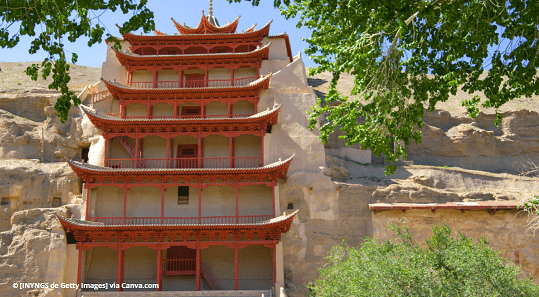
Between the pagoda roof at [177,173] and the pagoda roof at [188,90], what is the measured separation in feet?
15.7

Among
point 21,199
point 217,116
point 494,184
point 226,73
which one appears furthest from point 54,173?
point 494,184

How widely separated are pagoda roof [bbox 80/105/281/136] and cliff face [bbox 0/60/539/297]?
1.43m

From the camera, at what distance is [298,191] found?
2667cm

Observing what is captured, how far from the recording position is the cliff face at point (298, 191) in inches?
932

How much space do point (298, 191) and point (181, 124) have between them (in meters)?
6.87

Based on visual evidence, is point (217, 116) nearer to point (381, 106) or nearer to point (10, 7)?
point (381, 106)

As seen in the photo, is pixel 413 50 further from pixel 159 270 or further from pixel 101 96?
pixel 101 96

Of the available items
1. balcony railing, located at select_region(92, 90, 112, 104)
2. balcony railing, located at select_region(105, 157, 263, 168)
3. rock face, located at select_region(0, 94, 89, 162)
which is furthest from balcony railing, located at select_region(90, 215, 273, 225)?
balcony railing, located at select_region(92, 90, 112, 104)

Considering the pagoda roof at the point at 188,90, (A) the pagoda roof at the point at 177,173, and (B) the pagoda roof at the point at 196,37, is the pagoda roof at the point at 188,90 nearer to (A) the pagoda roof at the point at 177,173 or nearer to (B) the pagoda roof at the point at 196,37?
(B) the pagoda roof at the point at 196,37

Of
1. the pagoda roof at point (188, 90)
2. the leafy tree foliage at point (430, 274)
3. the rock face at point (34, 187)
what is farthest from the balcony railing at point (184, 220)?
the leafy tree foliage at point (430, 274)

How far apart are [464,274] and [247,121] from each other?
1370cm

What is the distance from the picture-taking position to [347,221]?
26.1 m

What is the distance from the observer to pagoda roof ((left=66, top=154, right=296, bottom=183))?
81.4 feet

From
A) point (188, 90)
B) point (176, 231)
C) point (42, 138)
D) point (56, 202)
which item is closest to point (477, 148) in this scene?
point (188, 90)
